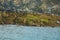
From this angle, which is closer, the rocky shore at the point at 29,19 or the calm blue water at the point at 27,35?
the calm blue water at the point at 27,35

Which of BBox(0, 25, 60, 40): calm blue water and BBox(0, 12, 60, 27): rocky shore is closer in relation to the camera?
BBox(0, 25, 60, 40): calm blue water

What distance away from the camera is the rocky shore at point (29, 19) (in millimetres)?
24125

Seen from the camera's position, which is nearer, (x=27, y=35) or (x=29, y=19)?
(x=27, y=35)

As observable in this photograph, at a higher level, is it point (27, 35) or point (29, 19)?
point (27, 35)

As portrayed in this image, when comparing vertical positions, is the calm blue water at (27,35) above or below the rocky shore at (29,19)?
above

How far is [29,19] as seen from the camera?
25188mm

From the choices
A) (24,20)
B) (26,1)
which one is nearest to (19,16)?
(24,20)

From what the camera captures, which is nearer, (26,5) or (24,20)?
(24,20)

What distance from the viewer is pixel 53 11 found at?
1027 inches

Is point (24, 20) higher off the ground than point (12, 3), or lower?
lower

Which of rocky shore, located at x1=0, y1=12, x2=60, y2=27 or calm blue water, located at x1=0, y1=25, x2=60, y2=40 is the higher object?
calm blue water, located at x1=0, y1=25, x2=60, y2=40

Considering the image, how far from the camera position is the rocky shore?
24125 mm

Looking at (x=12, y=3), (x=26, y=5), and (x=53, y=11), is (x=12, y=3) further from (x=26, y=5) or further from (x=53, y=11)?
(x=53, y=11)

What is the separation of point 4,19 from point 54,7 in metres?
6.04
